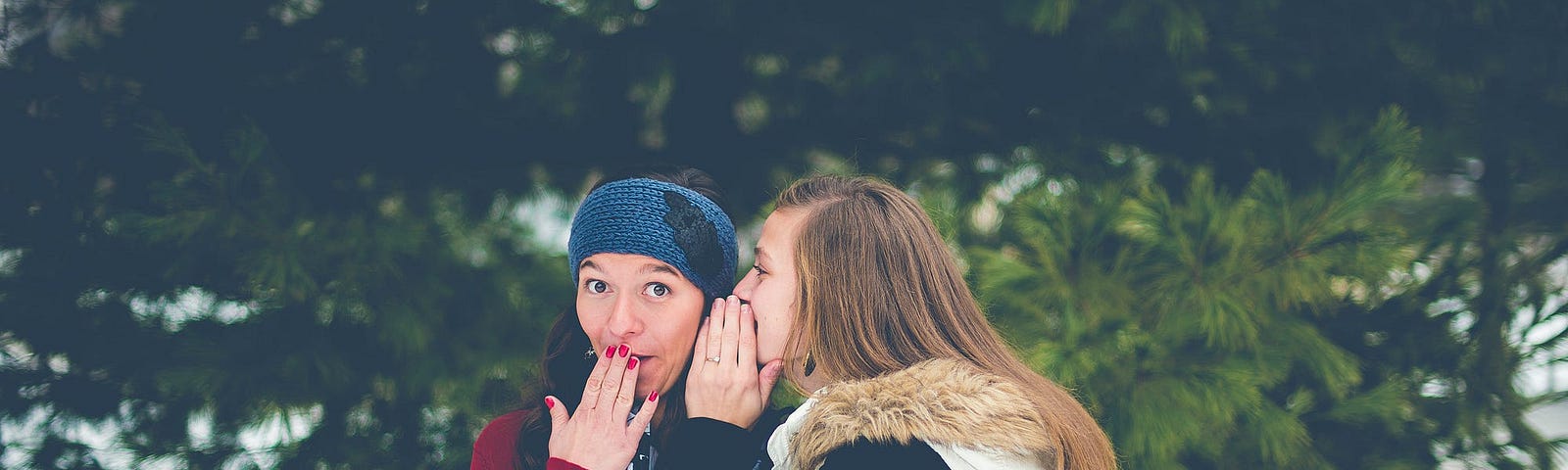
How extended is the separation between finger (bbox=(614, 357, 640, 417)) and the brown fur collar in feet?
1.11

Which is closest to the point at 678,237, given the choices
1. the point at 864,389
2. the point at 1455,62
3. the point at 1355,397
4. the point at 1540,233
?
the point at 864,389

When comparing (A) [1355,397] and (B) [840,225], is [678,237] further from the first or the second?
(A) [1355,397]

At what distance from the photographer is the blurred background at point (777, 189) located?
2.41 meters

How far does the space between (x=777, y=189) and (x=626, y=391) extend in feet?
3.62

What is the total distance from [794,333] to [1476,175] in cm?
217

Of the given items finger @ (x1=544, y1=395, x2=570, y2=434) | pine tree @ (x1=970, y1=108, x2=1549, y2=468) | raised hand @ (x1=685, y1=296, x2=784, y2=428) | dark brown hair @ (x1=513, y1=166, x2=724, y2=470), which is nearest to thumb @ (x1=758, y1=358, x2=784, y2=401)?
raised hand @ (x1=685, y1=296, x2=784, y2=428)

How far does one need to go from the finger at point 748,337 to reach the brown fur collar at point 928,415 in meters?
0.25

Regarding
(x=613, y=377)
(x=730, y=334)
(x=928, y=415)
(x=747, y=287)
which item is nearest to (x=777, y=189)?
(x=747, y=287)

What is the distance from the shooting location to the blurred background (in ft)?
7.90

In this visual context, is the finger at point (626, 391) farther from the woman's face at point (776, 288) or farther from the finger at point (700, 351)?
the woman's face at point (776, 288)

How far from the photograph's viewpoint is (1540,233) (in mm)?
2809

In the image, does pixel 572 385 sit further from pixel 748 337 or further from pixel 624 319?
pixel 748 337

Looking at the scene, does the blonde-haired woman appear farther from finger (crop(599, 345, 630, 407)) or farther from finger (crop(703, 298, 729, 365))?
finger (crop(599, 345, 630, 407))

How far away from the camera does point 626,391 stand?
197 centimetres
